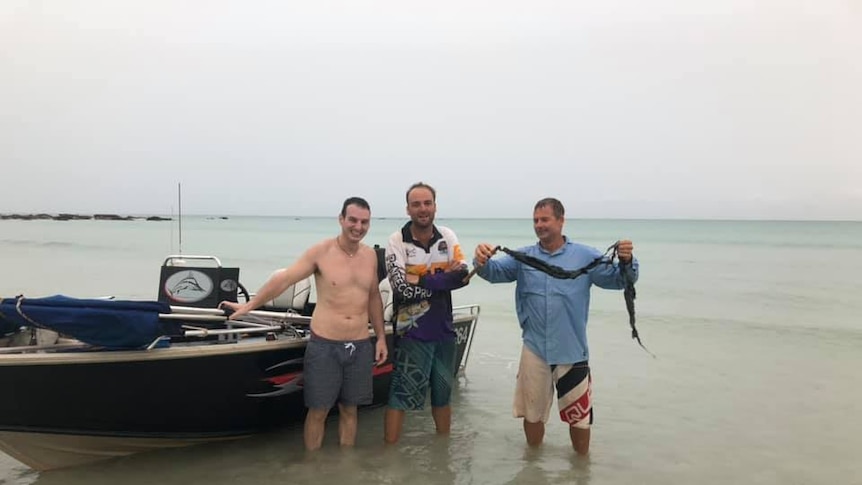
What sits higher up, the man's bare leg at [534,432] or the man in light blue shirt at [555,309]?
the man in light blue shirt at [555,309]

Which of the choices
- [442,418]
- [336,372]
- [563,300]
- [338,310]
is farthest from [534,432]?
[338,310]

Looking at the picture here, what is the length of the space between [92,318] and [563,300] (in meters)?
2.99

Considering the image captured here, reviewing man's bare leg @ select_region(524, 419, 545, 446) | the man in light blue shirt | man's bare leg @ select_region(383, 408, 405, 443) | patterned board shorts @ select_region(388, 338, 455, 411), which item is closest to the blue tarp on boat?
patterned board shorts @ select_region(388, 338, 455, 411)

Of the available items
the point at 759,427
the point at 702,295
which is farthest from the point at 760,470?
the point at 702,295

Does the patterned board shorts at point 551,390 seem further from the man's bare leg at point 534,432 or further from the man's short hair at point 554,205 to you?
the man's short hair at point 554,205

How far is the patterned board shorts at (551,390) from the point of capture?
418 centimetres

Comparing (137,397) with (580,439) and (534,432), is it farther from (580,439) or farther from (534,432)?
(580,439)

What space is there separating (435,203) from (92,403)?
2.59 m

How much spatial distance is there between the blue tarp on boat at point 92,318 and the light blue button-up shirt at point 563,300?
2201 millimetres

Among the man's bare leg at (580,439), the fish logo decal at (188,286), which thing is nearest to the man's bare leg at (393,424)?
the man's bare leg at (580,439)

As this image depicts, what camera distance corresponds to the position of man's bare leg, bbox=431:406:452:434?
4.83 meters

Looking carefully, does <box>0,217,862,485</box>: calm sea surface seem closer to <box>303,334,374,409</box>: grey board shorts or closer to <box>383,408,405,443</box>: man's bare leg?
<box>383,408,405,443</box>: man's bare leg

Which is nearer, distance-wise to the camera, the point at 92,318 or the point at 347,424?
the point at 92,318

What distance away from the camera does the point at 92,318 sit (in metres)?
3.69
